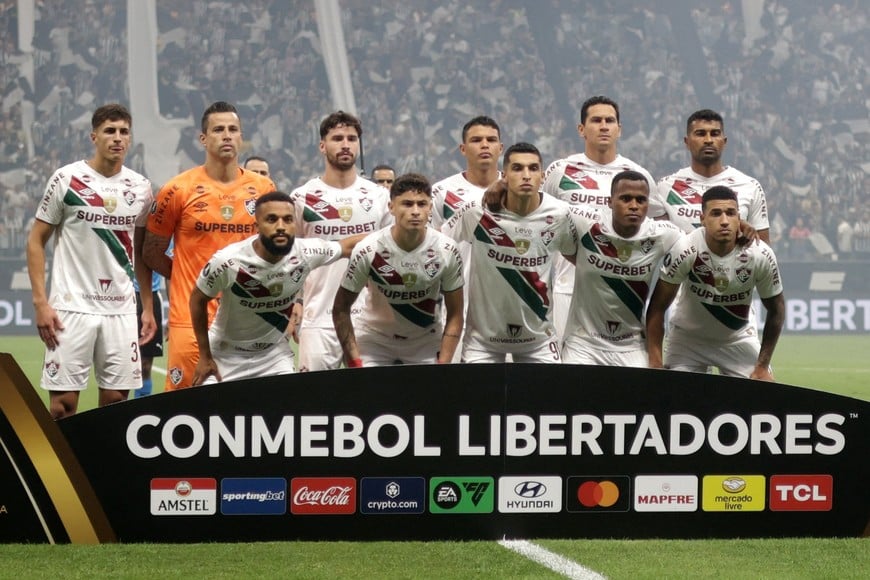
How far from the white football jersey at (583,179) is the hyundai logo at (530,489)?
85.4 inches

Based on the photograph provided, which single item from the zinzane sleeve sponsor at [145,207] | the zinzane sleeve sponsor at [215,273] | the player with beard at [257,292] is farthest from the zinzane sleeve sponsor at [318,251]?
the zinzane sleeve sponsor at [145,207]

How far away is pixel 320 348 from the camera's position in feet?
21.1

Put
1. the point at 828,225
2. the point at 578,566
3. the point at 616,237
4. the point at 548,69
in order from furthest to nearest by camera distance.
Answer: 1. the point at 548,69
2. the point at 828,225
3. the point at 616,237
4. the point at 578,566

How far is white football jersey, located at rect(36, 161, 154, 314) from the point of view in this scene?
591 cm

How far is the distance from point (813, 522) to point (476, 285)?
6.48 feet

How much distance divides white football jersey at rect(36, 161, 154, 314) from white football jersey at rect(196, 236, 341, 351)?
2.21ft

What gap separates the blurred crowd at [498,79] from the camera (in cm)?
2155

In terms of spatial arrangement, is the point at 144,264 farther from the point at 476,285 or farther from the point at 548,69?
the point at 548,69

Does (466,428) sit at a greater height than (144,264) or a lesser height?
lesser

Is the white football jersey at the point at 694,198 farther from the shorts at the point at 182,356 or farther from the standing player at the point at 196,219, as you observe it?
the shorts at the point at 182,356

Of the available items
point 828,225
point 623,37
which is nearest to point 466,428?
point 828,225

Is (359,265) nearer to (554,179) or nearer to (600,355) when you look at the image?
(600,355)

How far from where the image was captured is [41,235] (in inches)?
234

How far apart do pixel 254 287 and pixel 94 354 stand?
1.17m
